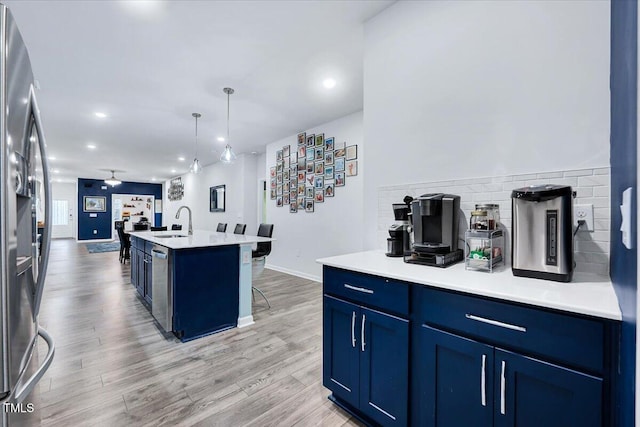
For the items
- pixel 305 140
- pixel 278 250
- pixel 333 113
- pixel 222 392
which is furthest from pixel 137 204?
pixel 222 392

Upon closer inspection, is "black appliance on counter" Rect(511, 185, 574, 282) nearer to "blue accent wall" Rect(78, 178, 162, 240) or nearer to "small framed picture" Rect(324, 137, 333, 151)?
"small framed picture" Rect(324, 137, 333, 151)

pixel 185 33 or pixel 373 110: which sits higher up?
pixel 185 33

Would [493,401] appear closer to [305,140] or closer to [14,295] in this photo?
[14,295]


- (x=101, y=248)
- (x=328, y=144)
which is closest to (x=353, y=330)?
(x=328, y=144)

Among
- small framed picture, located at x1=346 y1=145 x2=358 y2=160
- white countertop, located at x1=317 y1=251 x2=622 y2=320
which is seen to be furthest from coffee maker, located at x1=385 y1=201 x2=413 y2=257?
small framed picture, located at x1=346 y1=145 x2=358 y2=160

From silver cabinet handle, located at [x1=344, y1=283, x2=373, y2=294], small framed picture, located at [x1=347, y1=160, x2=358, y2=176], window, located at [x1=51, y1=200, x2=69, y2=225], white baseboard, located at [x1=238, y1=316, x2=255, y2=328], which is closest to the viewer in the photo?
silver cabinet handle, located at [x1=344, y1=283, x2=373, y2=294]

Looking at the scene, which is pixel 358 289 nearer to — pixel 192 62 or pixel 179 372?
pixel 179 372

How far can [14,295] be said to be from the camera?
2.19ft

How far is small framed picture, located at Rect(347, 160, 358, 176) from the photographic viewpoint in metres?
4.09

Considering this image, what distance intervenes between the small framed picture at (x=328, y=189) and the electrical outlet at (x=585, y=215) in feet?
10.8

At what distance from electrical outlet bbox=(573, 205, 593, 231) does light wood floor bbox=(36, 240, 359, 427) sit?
5.07 feet

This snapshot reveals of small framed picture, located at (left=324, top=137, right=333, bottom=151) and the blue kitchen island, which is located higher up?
small framed picture, located at (left=324, top=137, right=333, bottom=151)

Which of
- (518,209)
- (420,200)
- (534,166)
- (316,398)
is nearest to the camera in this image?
(518,209)

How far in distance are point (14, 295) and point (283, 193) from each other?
190 inches
